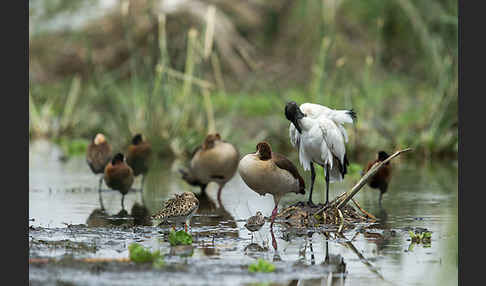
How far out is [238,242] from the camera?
9.40 m

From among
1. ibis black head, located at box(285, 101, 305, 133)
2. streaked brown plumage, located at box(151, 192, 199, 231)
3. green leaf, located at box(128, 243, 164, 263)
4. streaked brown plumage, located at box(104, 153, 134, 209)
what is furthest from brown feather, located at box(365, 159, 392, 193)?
green leaf, located at box(128, 243, 164, 263)

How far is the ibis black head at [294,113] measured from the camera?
10398 mm

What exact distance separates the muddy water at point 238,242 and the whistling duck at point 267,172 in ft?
1.66

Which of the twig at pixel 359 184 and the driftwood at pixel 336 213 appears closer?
the twig at pixel 359 184

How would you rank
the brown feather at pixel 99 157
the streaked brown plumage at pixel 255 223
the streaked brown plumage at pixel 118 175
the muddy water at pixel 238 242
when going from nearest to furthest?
the muddy water at pixel 238 242 → the streaked brown plumage at pixel 255 223 → the streaked brown plumage at pixel 118 175 → the brown feather at pixel 99 157

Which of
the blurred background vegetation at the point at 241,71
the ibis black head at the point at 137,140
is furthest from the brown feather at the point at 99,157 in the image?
the blurred background vegetation at the point at 241,71

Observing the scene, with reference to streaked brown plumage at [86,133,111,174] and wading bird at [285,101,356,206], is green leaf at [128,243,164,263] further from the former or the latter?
streaked brown plumage at [86,133,111,174]

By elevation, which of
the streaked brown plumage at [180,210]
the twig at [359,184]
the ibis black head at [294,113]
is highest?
the ibis black head at [294,113]

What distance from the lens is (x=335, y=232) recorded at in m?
10.1

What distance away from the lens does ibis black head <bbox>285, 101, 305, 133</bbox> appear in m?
10.4

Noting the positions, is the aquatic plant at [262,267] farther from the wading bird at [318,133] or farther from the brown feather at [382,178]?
the brown feather at [382,178]

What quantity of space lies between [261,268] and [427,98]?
45.7 ft

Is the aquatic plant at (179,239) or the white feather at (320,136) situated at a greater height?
the white feather at (320,136)

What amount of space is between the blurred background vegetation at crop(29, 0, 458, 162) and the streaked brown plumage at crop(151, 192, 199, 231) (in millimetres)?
6387
